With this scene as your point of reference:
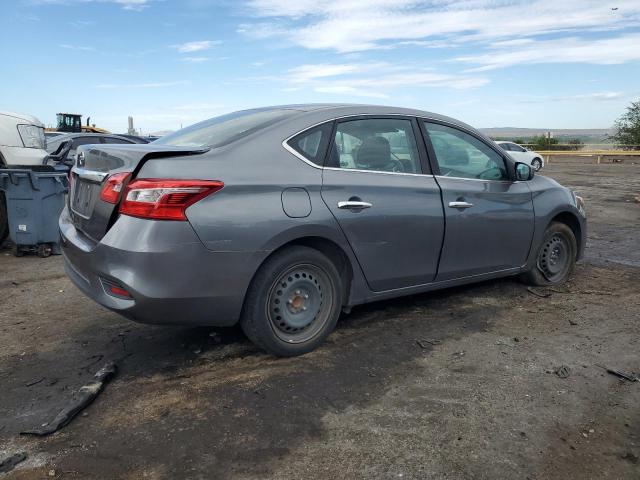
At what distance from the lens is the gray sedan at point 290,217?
3189 mm

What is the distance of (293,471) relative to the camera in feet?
8.32

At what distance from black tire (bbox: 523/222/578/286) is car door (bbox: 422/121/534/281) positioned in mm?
376

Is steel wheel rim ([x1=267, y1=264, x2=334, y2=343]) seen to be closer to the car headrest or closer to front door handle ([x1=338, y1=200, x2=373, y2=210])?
front door handle ([x1=338, y1=200, x2=373, y2=210])

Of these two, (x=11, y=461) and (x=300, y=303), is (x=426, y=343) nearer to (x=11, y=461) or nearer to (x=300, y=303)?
(x=300, y=303)

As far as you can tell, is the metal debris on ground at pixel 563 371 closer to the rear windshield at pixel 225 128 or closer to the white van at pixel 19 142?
the rear windshield at pixel 225 128

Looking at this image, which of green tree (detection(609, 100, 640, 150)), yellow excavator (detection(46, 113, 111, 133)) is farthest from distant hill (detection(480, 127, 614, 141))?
yellow excavator (detection(46, 113, 111, 133))

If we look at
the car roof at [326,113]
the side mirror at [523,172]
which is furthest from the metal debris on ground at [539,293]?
the car roof at [326,113]

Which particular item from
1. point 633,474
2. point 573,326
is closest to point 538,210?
point 573,326

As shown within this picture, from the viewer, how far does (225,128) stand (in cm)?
402

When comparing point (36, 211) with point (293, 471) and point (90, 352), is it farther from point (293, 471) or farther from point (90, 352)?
point (293, 471)

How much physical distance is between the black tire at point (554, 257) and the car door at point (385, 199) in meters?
1.57

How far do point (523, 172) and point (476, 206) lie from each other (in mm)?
793

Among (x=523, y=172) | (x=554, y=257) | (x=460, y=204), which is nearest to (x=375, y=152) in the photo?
(x=460, y=204)

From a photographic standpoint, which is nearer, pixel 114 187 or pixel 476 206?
pixel 114 187
